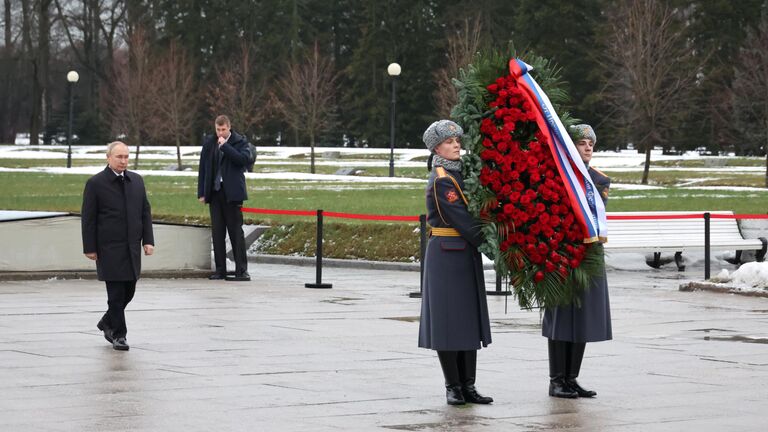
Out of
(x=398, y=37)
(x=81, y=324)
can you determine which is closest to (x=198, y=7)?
(x=398, y=37)

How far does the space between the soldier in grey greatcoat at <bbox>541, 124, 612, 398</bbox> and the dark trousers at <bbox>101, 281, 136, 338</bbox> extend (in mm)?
3674

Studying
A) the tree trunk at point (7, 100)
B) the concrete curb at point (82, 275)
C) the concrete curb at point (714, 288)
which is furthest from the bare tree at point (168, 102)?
the concrete curb at point (714, 288)

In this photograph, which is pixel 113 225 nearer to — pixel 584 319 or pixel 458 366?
pixel 458 366

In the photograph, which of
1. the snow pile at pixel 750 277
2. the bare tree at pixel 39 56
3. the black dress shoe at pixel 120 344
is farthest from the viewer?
the bare tree at pixel 39 56

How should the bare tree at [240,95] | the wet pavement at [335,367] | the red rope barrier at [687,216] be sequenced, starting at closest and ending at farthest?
the wet pavement at [335,367], the red rope barrier at [687,216], the bare tree at [240,95]

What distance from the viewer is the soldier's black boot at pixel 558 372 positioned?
30.3 ft

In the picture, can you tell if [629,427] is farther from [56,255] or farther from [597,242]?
[56,255]

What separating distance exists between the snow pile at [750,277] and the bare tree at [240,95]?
60888 mm

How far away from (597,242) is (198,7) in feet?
320

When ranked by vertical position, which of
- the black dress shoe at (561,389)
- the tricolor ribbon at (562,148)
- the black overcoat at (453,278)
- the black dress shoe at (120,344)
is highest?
the tricolor ribbon at (562,148)

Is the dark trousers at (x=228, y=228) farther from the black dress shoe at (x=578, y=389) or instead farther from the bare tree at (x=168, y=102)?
the bare tree at (x=168, y=102)

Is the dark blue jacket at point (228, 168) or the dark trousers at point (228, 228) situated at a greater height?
the dark blue jacket at point (228, 168)

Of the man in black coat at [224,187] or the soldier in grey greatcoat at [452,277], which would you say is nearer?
the soldier in grey greatcoat at [452,277]

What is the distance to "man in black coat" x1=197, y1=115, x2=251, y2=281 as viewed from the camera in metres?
18.7
